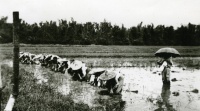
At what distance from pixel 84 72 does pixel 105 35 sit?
41797 millimetres

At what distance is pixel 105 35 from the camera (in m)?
55.5

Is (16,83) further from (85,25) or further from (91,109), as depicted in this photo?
(85,25)

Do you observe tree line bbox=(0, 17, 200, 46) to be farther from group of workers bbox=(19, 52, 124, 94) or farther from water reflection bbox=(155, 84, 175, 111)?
water reflection bbox=(155, 84, 175, 111)

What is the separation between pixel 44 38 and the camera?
5328 cm

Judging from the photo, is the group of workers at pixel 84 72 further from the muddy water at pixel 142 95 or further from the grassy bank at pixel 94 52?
the grassy bank at pixel 94 52

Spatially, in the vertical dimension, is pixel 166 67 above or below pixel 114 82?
above

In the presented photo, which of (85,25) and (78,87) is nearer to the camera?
(78,87)

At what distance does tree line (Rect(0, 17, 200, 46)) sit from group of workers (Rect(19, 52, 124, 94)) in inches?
1172

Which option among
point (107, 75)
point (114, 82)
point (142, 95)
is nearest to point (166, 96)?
point (142, 95)

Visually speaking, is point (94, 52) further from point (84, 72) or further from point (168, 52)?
point (168, 52)

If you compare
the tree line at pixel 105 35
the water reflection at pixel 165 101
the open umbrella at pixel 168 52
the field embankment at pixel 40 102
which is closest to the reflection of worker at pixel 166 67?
the open umbrella at pixel 168 52

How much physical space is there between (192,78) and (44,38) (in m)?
40.7

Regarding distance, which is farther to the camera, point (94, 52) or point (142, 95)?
point (94, 52)

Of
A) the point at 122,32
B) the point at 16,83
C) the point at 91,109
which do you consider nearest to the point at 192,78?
the point at 91,109
